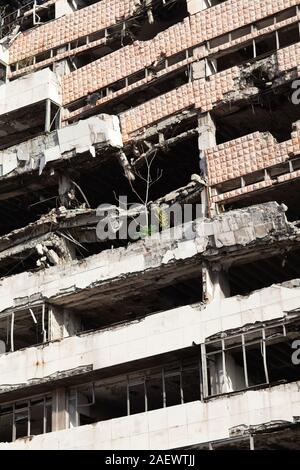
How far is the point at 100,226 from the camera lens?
2791cm

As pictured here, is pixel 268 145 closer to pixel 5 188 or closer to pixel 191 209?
pixel 191 209

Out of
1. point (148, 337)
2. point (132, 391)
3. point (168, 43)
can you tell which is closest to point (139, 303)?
point (132, 391)

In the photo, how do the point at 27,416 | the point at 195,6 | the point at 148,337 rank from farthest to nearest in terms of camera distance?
1. the point at 195,6
2. the point at 27,416
3. the point at 148,337

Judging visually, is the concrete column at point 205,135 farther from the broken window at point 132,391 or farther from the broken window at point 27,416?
the broken window at point 27,416

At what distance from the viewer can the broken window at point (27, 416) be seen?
1051 inches

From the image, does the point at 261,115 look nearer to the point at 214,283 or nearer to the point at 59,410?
the point at 214,283

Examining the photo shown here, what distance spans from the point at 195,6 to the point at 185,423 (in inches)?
471

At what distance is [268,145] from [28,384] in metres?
8.36

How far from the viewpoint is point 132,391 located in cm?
2652

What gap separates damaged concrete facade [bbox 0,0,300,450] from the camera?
23.9m

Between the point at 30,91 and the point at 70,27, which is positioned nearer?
the point at 30,91

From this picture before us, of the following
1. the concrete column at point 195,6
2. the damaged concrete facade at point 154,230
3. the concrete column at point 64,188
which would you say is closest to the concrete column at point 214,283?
the damaged concrete facade at point 154,230

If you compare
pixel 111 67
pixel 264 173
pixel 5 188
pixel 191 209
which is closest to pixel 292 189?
pixel 264 173

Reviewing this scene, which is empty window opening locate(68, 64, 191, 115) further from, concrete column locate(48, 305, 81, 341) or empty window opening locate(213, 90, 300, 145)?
concrete column locate(48, 305, 81, 341)
